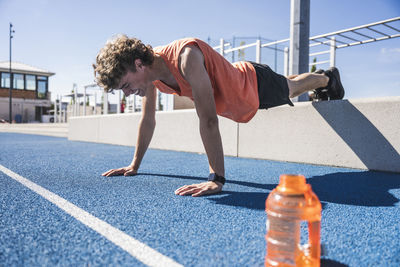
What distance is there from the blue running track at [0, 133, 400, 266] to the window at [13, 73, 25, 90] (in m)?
33.5

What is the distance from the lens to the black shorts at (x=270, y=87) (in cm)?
293

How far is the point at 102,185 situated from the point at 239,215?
1.24 metres

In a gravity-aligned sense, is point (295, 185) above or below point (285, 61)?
below

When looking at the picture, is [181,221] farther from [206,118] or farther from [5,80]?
[5,80]

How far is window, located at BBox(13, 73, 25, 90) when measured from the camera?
30.9 meters

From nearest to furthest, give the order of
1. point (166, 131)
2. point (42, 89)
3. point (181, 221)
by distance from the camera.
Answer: point (181, 221) < point (166, 131) < point (42, 89)

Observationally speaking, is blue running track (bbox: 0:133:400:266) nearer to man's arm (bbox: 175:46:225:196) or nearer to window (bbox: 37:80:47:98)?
man's arm (bbox: 175:46:225:196)

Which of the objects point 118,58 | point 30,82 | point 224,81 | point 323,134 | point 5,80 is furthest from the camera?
point 30,82

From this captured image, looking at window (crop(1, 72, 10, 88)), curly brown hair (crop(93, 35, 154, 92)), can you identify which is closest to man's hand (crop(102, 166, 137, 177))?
curly brown hair (crop(93, 35, 154, 92))

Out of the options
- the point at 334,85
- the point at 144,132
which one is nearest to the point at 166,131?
the point at 144,132

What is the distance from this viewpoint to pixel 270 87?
9.71ft

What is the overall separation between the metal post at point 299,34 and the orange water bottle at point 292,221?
3.26 m

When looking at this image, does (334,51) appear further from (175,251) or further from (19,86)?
(19,86)

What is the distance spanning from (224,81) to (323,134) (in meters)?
1.59
